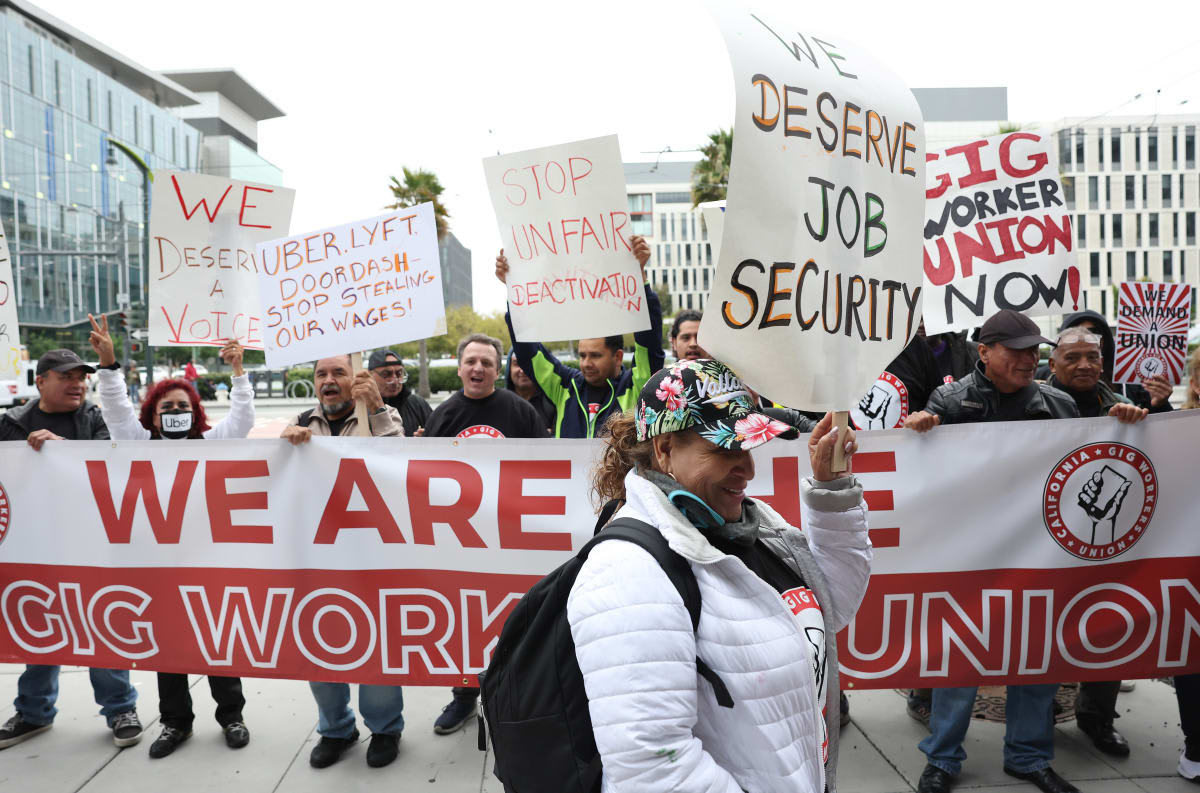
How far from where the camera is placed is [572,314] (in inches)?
171

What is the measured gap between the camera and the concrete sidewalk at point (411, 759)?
3719 millimetres

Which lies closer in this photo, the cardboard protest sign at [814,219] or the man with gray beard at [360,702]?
the cardboard protest sign at [814,219]

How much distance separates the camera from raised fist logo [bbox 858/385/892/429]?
4.43 meters

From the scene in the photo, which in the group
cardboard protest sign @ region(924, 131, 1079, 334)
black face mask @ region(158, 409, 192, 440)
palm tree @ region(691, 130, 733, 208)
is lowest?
black face mask @ region(158, 409, 192, 440)

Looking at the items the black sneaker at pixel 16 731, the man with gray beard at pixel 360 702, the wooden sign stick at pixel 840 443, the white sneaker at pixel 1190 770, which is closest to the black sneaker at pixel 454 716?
the man with gray beard at pixel 360 702

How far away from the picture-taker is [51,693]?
4.31 meters

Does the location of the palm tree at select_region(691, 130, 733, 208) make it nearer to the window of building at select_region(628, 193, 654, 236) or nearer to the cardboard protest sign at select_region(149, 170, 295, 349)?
the cardboard protest sign at select_region(149, 170, 295, 349)

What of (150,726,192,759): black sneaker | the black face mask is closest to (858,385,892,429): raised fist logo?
the black face mask

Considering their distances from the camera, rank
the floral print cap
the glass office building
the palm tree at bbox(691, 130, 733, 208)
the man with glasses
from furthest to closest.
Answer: the glass office building
the palm tree at bbox(691, 130, 733, 208)
the man with glasses
the floral print cap

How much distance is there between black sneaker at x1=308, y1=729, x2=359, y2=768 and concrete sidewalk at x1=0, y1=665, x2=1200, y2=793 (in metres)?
0.04

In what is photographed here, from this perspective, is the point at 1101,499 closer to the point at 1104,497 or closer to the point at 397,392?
the point at 1104,497

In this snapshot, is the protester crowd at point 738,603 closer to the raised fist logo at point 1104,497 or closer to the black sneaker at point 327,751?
the raised fist logo at point 1104,497

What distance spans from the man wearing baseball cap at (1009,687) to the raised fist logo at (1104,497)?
342 mm

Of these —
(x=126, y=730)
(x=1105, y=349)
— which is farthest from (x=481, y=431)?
(x=1105, y=349)
